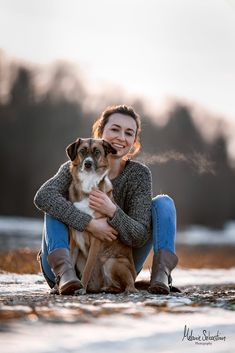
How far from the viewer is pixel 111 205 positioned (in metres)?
5.39

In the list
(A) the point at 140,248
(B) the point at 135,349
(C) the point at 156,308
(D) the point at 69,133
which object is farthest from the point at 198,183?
(B) the point at 135,349

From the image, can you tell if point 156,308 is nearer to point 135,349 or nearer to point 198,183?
point 135,349

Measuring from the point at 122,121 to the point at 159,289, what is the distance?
1.58 m

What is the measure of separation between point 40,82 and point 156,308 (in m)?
18.1

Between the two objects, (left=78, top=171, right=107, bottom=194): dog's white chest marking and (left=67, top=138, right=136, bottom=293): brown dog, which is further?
(left=78, top=171, right=107, bottom=194): dog's white chest marking

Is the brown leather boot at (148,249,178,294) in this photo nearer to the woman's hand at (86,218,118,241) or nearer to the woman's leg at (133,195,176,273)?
the woman's leg at (133,195,176,273)

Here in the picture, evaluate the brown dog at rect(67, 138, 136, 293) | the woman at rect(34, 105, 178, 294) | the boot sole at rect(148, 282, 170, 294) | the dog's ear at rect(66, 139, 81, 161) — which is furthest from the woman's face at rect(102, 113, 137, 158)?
the boot sole at rect(148, 282, 170, 294)

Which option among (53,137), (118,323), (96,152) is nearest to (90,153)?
(96,152)

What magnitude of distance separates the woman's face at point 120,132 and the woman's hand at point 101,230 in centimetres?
75

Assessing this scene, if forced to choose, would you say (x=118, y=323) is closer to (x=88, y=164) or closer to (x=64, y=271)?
(x=64, y=271)

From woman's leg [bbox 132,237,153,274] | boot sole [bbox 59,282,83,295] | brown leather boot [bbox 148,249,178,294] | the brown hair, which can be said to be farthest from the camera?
the brown hair

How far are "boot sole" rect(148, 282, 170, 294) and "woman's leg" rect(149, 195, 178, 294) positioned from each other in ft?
0.42

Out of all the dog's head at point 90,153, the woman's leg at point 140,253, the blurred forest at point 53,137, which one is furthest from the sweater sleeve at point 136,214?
the blurred forest at point 53,137

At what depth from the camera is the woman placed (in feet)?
17.4
